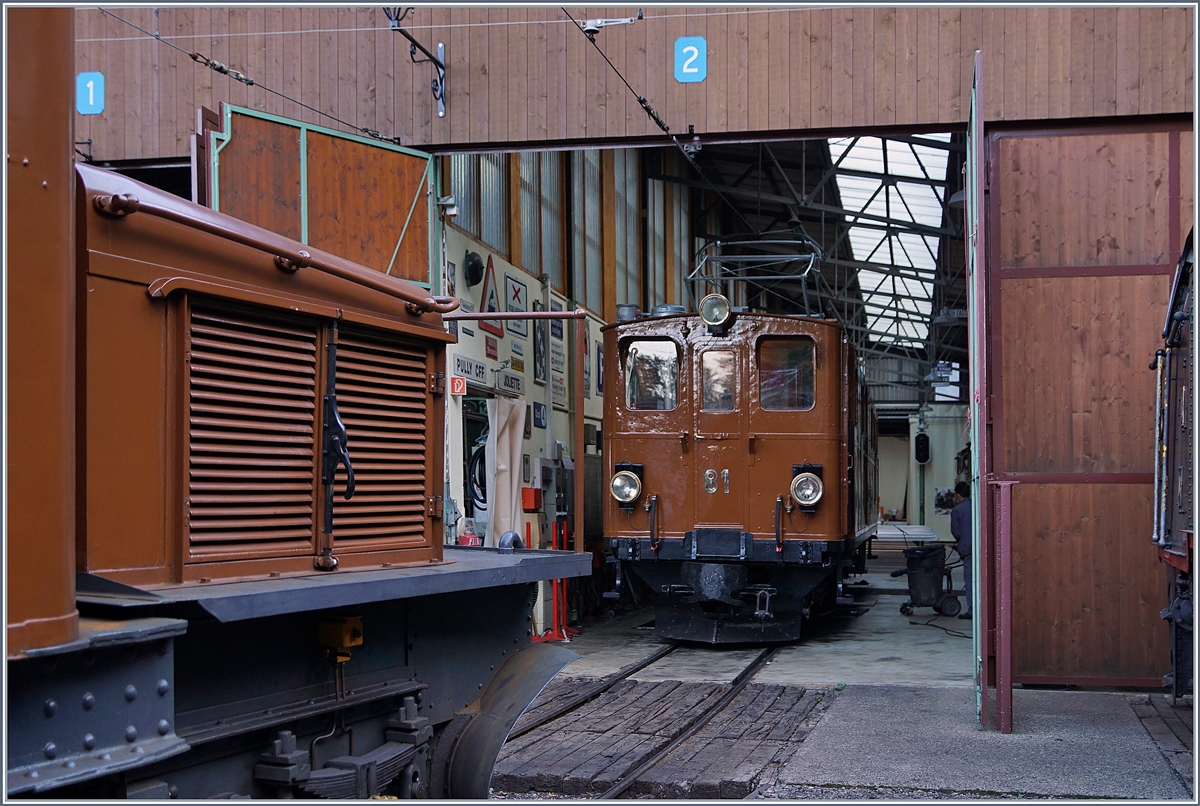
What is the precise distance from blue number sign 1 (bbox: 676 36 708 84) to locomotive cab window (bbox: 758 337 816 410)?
316 centimetres

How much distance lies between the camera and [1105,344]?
8711 millimetres

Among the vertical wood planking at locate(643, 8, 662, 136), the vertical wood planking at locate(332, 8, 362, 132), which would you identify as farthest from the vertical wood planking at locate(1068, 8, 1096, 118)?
the vertical wood planking at locate(332, 8, 362, 132)

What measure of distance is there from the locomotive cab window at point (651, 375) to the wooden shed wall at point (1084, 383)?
3888mm

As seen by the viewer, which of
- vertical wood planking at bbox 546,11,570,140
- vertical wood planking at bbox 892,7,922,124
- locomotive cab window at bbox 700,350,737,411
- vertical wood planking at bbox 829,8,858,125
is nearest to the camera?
vertical wood planking at bbox 892,7,922,124

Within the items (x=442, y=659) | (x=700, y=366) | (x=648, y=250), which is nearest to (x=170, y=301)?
(x=442, y=659)

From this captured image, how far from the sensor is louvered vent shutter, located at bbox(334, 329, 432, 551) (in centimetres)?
441

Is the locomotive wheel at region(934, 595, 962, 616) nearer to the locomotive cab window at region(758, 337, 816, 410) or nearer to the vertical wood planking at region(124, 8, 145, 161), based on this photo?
the locomotive cab window at region(758, 337, 816, 410)

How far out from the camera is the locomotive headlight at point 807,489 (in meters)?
11.0

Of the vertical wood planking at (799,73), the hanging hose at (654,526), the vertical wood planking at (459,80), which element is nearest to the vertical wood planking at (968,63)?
the vertical wood planking at (799,73)

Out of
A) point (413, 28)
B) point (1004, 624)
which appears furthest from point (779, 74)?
point (1004, 624)

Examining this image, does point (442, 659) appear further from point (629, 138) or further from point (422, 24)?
point (422, 24)

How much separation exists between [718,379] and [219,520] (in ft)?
27.5

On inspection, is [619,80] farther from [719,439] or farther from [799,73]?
[719,439]

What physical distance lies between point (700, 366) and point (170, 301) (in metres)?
8.55
